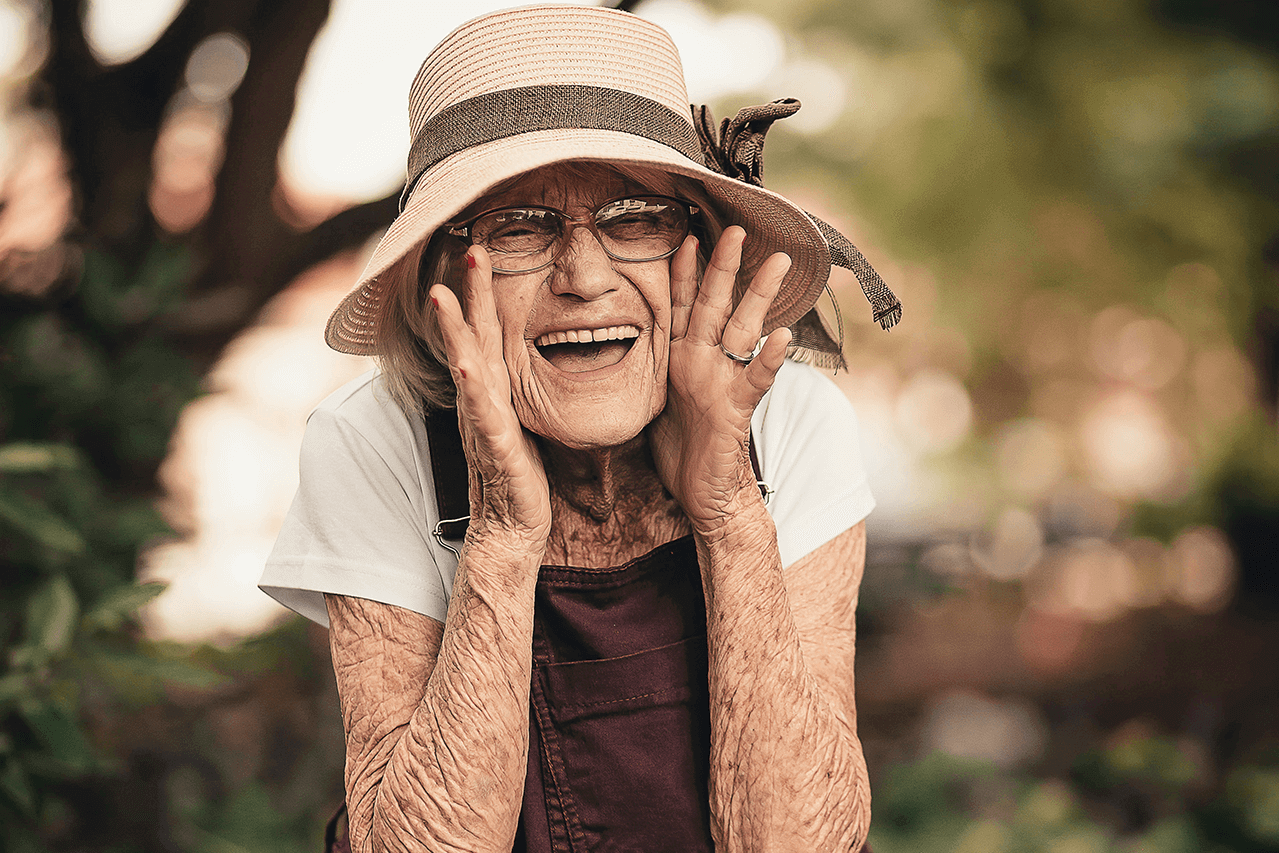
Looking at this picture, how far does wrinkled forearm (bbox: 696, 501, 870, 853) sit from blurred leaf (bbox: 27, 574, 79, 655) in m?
2.04

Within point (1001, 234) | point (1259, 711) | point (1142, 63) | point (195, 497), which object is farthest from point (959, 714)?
point (195, 497)

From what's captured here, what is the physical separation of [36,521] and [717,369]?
216 cm

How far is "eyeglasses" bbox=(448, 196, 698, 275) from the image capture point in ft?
4.65

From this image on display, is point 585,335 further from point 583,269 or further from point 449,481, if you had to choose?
point 449,481

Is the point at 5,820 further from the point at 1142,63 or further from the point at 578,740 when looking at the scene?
the point at 1142,63

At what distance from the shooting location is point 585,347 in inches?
57.9

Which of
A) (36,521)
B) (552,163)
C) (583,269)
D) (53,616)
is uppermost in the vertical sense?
(552,163)

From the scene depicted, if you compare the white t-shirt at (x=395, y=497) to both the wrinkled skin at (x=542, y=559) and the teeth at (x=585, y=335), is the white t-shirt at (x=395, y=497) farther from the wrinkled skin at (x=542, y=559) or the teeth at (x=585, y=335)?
the teeth at (x=585, y=335)

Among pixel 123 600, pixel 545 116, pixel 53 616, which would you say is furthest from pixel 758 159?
pixel 53 616

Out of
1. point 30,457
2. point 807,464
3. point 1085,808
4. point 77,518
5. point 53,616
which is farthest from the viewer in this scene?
point 1085,808

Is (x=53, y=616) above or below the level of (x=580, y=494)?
below

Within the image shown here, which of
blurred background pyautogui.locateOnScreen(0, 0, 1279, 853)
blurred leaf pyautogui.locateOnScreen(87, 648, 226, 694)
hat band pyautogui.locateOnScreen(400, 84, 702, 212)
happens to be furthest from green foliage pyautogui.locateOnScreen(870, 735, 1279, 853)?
hat band pyautogui.locateOnScreen(400, 84, 702, 212)

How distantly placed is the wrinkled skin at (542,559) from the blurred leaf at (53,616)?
1504mm

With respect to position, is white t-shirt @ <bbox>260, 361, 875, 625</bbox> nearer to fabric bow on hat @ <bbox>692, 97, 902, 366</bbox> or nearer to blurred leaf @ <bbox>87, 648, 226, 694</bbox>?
fabric bow on hat @ <bbox>692, 97, 902, 366</bbox>
